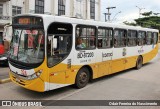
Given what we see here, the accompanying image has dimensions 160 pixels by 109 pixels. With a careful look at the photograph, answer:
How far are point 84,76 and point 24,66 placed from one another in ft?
8.72

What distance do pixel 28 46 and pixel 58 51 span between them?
1.01 meters

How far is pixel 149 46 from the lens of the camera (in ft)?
50.8

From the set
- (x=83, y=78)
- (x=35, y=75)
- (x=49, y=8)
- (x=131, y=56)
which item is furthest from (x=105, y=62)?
(x=49, y=8)

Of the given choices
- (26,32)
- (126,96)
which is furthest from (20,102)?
(126,96)

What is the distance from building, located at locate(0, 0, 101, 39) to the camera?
31.1m

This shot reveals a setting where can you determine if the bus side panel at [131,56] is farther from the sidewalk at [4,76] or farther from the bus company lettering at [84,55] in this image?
the sidewalk at [4,76]

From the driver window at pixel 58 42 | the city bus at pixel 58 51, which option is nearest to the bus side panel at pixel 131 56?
the city bus at pixel 58 51

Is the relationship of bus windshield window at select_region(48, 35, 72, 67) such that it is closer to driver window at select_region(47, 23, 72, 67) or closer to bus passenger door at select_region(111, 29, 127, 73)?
driver window at select_region(47, 23, 72, 67)

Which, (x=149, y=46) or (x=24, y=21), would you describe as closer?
(x=24, y=21)

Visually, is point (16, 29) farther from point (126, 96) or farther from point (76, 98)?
point (126, 96)

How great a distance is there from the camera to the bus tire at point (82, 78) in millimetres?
8647

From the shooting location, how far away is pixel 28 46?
24.0 feet

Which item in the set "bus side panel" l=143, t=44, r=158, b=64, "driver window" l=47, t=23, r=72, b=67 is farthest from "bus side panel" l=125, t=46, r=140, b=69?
"driver window" l=47, t=23, r=72, b=67

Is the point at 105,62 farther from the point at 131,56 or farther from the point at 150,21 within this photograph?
the point at 150,21
